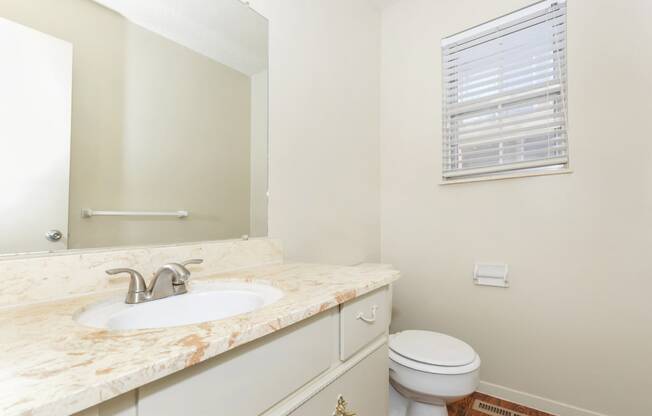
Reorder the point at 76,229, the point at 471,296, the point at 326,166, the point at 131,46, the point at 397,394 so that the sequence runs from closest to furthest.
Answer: the point at 76,229 → the point at 131,46 → the point at 397,394 → the point at 326,166 → the point at 471,296

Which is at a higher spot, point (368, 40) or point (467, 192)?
point (368, 40)

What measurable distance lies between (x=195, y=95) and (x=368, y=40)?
1.44 meters

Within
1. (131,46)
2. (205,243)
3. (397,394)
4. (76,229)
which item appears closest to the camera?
(76,229)

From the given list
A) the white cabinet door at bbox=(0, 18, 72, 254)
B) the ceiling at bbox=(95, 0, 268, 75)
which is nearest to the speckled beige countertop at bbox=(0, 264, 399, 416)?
the white cabinet door at bbox=(0, 18, 72, 254)

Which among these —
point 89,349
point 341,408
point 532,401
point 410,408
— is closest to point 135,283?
point 89,349

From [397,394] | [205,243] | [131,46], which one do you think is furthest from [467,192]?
[131,46]

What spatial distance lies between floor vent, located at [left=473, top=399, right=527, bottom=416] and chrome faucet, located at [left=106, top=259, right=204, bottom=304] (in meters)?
1.67

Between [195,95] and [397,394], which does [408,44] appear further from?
[397,394]

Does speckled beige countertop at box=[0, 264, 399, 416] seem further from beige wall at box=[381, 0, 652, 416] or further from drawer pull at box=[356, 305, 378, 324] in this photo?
beige wall at box=[381, 0, 652, 416]

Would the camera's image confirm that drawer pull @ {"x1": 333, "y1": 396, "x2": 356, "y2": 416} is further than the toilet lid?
No

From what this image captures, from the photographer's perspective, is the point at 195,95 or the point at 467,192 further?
the point at 467,192

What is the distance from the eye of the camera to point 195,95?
1.14 metres

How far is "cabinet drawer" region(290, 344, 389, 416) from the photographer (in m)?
0.78

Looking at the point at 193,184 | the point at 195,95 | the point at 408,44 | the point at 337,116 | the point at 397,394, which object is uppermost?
the point at 408,44
